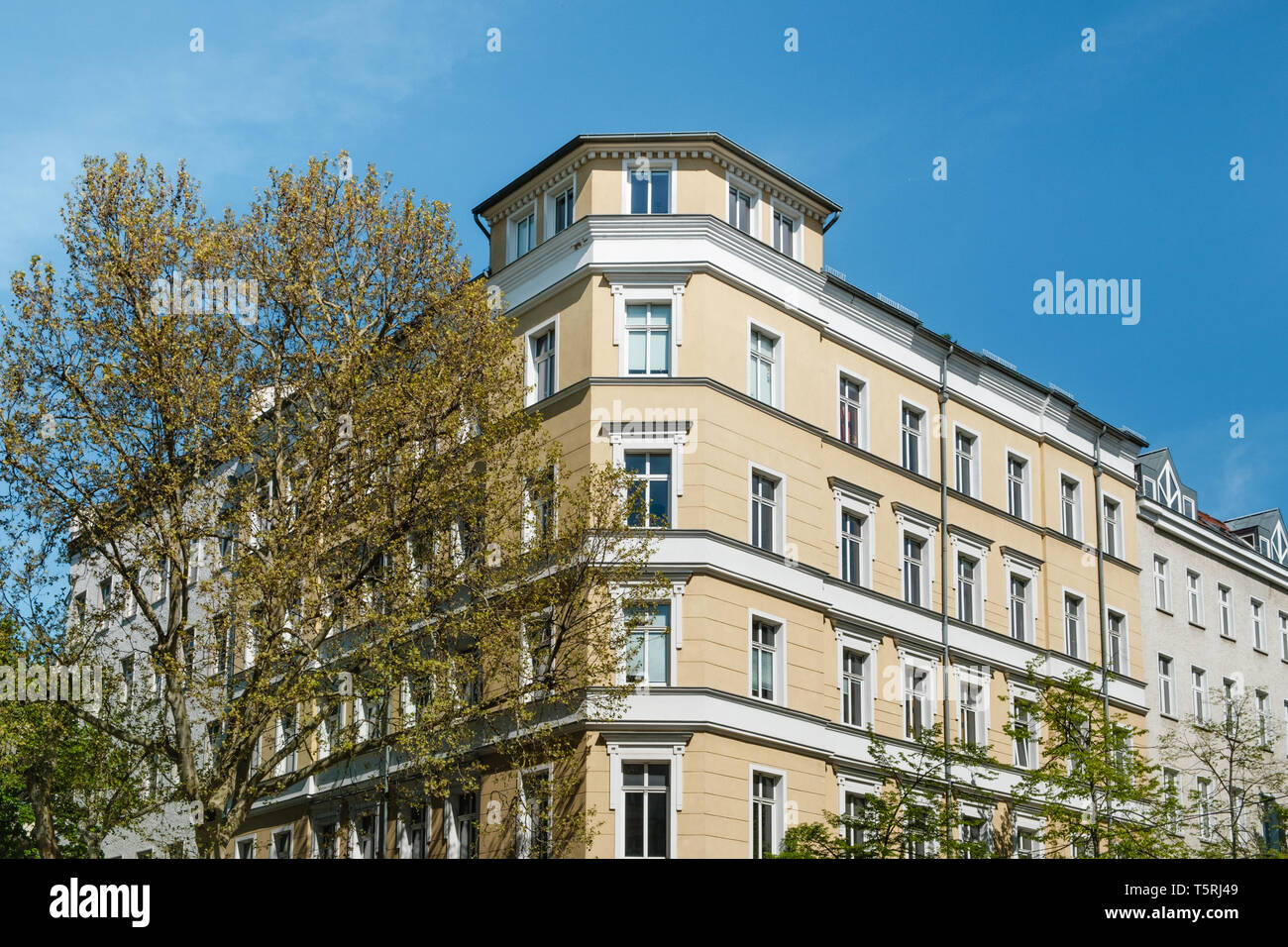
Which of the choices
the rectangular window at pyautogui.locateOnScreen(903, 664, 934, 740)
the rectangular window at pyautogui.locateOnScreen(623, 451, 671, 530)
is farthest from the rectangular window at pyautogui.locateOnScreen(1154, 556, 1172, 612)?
the rectangular window at pyautogui.locateOnScreen(623, 451, 671, 530)

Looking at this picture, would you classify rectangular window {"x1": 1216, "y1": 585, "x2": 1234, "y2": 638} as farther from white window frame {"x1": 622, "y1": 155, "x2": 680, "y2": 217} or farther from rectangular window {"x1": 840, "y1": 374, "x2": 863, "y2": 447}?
white window frame {"x1": 622, "y1": 155, "x2": 680, "y2": 217}

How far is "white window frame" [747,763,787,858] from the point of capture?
3375 cm

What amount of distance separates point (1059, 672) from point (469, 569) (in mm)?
22160

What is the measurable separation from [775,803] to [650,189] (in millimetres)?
15776

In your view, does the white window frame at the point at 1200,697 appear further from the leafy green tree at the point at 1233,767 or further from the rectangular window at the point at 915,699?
the rectangular window at the point at 915,699

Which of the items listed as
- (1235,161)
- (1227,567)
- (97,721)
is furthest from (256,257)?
(1227,567)

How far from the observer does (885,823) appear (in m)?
34.3

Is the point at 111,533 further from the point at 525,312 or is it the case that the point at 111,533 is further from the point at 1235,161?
the point at 1235,161

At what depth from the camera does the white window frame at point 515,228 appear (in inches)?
1577

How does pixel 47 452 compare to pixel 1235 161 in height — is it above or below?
below

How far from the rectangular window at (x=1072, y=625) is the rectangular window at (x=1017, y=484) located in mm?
3336

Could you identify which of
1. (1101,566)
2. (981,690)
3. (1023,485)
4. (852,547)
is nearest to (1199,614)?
(1101,566)

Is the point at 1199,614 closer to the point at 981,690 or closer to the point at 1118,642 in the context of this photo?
the point at 1118,642

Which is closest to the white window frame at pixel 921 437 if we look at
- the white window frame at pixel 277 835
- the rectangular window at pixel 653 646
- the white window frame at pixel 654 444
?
the white window frame at pixel 654 444
